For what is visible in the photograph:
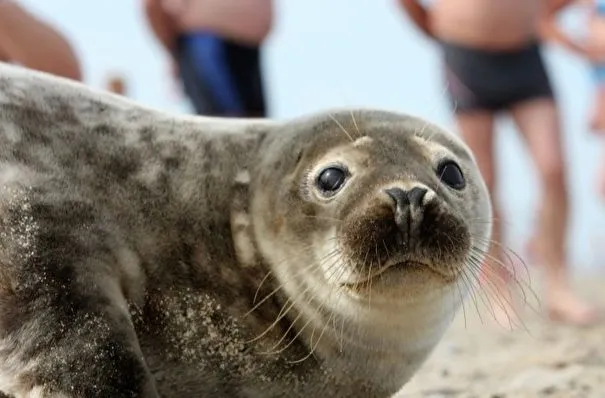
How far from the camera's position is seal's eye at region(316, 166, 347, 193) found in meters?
2.03

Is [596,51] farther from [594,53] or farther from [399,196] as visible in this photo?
[399,196]

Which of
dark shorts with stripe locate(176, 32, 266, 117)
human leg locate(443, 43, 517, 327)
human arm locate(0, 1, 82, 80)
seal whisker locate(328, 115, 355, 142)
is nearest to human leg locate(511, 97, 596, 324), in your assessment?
human leg locate(443, 43, 517, 327)

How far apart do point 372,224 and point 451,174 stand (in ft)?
1.11

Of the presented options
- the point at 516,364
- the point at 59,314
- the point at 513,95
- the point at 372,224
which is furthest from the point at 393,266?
the point at 513,95

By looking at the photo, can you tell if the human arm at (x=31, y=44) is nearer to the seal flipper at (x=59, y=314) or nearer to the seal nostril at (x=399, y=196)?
the seal flipper at (x=59, y=314)

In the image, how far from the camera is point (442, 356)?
161 inches

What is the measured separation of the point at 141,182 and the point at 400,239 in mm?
541

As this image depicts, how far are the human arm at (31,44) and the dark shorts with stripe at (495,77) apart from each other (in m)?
1.98

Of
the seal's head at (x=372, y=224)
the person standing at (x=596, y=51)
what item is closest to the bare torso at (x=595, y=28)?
the person standing at (x=596, y=51)

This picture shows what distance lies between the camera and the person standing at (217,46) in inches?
187

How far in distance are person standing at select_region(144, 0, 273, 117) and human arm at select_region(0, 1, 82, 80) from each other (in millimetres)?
1181

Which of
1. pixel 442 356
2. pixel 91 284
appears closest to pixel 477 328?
pixel 442 356

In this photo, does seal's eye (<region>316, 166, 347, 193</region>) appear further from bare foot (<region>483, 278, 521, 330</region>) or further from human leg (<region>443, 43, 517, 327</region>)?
human leg (<region>443, 43, 517, 327</region>)

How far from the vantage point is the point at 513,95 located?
4.83 metres
